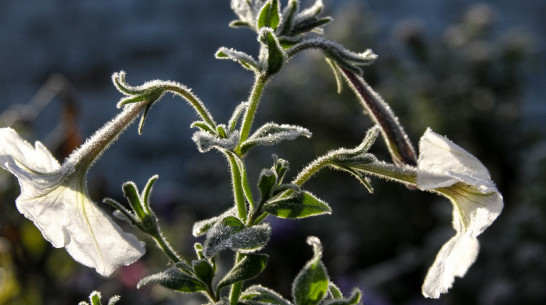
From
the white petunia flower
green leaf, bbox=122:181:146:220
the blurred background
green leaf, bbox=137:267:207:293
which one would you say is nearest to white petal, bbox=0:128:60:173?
the white petunia flower

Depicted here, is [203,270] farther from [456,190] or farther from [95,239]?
[456,190]

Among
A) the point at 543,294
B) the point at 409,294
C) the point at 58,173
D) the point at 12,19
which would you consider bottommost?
the point at 409,294

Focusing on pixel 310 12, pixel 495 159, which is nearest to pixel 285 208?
pixel 310 12

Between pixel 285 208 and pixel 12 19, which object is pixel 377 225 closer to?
pixel 285 208

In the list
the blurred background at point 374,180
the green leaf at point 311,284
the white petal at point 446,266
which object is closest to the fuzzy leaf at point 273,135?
the green leaf at point 311,284

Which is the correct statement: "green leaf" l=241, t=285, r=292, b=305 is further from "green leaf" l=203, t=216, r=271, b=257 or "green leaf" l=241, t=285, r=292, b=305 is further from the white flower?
the white flower

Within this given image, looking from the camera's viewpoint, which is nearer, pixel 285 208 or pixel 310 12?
pixel 285 208

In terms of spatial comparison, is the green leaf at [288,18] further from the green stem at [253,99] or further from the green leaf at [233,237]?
the green leaf at [233,237]
